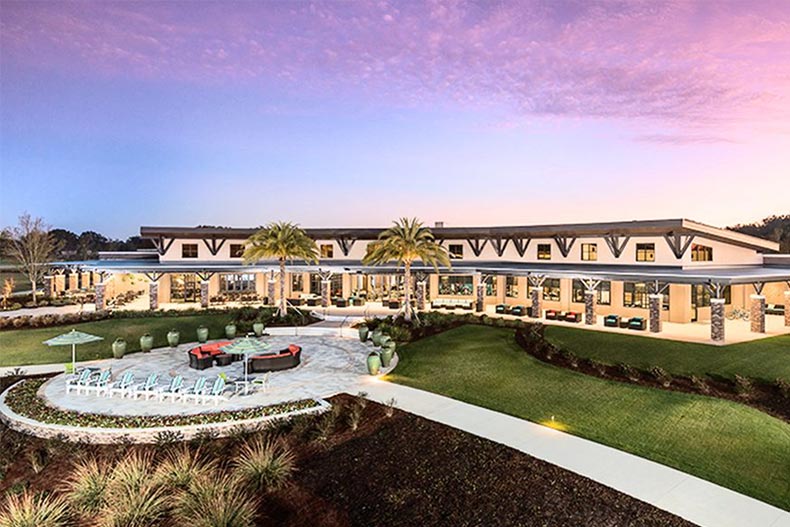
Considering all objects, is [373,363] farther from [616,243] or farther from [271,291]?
[616,243]

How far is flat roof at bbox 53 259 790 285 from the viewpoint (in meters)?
24.1

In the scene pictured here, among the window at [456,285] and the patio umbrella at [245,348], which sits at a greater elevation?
the window at [456,285]

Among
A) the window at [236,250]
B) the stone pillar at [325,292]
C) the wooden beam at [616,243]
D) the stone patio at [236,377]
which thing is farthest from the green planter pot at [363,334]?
the window at [236,250]

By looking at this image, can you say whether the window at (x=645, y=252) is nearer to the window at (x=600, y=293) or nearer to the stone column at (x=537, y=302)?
the window at (x=600, y=293)

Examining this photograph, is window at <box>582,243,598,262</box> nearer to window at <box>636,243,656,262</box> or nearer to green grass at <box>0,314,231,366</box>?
window at <box>636,243,656,262</box>

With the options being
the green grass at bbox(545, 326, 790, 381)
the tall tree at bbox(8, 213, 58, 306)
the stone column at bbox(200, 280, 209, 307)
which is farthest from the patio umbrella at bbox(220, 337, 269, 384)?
the tall tree at bbox(8, 213, 58, 306)

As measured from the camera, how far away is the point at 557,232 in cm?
3388

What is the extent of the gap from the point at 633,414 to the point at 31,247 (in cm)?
5011

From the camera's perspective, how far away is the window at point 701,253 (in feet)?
98.4

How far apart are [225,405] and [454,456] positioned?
26.5 feet

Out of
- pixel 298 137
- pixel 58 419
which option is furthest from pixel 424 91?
pixel 58 419

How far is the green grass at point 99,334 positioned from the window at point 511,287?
23.1m

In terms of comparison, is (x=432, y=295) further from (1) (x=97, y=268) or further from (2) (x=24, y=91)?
(2) (x=24, y=91)

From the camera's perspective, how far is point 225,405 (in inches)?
565
